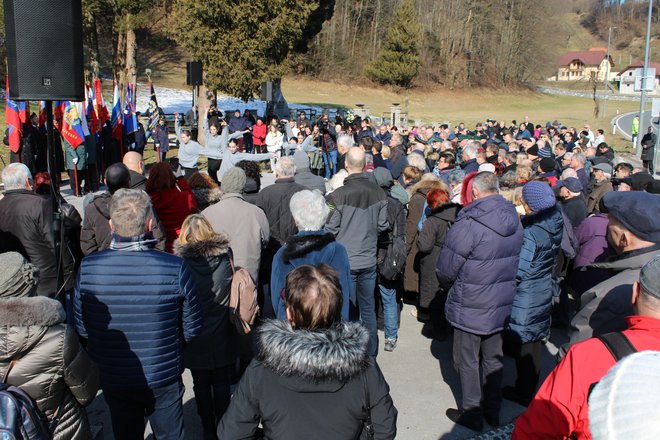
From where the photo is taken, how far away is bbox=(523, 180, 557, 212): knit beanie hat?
182 inches

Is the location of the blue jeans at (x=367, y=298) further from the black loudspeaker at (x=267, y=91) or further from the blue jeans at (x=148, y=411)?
the black loudspeaker at (x=267, y=91)

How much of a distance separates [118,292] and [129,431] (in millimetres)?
907

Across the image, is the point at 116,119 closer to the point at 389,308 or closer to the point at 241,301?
the point at 389,308

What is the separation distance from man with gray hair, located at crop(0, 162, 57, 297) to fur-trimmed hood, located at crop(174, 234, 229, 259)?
1.84 meters

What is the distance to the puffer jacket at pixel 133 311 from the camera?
3.04m

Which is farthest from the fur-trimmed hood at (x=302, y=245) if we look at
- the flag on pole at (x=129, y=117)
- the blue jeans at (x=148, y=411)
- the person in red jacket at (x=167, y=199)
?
the flag on pole at (x=129, y=117)

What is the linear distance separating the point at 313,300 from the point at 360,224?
280cm

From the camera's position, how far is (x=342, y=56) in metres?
58.7

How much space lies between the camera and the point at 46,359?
2.52 metres

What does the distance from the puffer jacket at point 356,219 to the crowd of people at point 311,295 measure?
0.01m

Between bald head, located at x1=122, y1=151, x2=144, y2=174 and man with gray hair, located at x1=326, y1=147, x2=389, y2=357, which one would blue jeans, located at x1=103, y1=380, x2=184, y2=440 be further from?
bald head, located at x1=122, y1=151, x2=144, y2=174

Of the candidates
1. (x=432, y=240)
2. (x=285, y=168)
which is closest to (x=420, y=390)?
(x=432, y=240)

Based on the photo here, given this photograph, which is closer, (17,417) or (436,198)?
(17,417)

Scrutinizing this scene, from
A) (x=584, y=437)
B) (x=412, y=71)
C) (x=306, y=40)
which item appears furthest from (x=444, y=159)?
(x=412, y=71)
